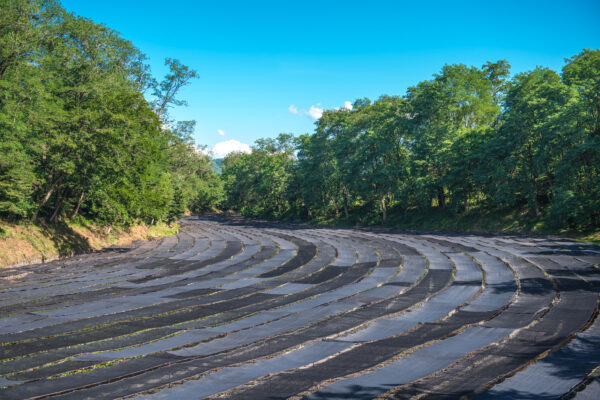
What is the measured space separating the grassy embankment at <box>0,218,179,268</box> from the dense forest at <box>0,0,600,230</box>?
1213 mm

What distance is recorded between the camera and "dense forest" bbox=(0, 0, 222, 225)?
22.8 meters

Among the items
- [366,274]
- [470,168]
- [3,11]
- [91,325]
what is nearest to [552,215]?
[470,168]

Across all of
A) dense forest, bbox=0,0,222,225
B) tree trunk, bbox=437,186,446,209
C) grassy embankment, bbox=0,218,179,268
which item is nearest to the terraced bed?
grassy embankment, bbox=0,218,179,268

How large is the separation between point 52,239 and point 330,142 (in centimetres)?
3998

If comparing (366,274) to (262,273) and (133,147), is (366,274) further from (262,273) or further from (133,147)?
(133,147)

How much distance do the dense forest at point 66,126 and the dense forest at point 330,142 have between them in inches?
4.7

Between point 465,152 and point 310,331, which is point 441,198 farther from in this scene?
point 310,331

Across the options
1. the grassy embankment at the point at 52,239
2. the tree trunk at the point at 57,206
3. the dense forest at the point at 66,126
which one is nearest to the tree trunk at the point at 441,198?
the dense forest at the point at 66,126

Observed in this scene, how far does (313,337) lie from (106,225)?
32.6m

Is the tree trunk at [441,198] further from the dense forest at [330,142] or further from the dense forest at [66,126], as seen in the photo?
the dense forest at [66,126]

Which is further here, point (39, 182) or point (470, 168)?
point (470, 168)

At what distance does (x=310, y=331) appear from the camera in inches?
404

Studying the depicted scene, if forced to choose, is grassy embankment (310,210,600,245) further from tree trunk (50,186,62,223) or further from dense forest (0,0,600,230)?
tree trunk (50,186,62,223)

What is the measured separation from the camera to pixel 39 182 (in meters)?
26.3
